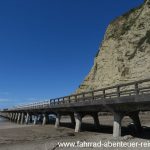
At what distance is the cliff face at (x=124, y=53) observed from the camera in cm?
5316

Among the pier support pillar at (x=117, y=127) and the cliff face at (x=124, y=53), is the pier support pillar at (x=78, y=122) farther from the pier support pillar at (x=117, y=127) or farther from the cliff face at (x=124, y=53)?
the cliff face at (x=124, y=53)

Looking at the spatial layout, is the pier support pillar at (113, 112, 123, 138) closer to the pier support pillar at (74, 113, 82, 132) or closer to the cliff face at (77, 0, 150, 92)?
the pier support pillar at (74, 113, 82, 132)

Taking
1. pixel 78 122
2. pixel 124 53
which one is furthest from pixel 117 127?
pixel 124 53

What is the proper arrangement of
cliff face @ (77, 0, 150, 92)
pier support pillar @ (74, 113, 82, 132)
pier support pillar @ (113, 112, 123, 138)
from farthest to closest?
cliff face @ (77, 0, 150, 92), pier support pillar @ (74, 113, 82, 132), pier support pillar @ (113, 112, 123, 138)

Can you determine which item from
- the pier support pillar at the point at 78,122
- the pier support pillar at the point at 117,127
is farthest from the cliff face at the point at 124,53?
the pier support pillar at the point at 117,127

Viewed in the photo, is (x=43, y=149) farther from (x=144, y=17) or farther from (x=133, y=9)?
(x=133, y=9)

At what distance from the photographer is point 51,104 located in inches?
1497

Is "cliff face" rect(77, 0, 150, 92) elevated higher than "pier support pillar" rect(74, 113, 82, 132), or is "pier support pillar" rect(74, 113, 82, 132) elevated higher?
"cliff face" rect(77, 0, 150, 92)

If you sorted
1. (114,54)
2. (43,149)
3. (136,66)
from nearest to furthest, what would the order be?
(43,149), (136,66), (114,54)

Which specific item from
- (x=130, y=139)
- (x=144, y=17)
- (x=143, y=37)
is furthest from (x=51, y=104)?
(x=144, y=17)

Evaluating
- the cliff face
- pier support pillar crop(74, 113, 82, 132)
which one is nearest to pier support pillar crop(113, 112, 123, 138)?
pier support pillar crop(74, 113, 82, 132)

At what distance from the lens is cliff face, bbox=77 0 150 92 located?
2093 inches

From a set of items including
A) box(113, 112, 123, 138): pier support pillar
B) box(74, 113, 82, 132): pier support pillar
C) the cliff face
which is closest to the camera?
box(113, 112, 123, 138): pier support pillar

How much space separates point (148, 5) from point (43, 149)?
48.8 m
